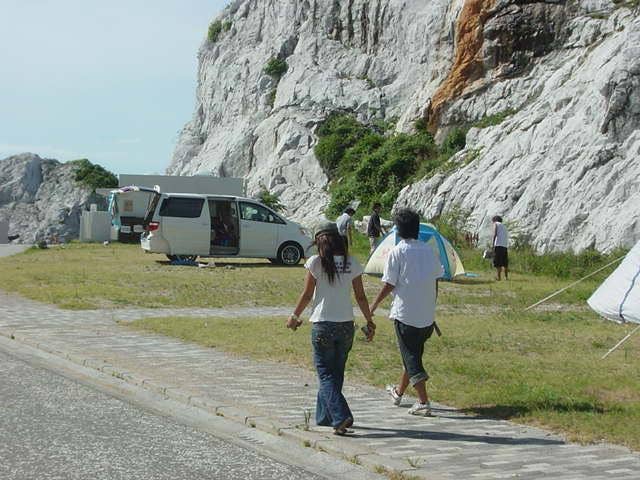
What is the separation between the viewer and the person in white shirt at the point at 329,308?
27.5 ft

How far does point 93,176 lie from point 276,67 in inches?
600

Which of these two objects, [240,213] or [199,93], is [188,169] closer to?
[199,93]

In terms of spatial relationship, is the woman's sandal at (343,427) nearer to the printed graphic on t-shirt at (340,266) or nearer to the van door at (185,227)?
the printed graphic on t-shirt at (340,266)

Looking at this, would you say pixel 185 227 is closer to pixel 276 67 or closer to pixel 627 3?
pixel 627 3

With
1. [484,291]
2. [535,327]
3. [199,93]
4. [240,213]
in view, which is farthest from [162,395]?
[199,93]

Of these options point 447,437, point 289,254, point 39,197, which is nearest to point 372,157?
point 289,254

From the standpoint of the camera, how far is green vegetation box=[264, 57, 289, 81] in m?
57.5

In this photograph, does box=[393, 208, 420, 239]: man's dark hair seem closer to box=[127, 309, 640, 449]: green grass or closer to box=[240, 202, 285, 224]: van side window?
box=[127, 309, 640, 449]: green grass

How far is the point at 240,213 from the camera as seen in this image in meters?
29.0

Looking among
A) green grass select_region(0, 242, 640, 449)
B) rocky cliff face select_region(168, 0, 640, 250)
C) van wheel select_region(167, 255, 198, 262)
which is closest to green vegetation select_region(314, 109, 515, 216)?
rocky cliff face select_region(168, 0, 640, 250)

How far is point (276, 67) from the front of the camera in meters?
57.8

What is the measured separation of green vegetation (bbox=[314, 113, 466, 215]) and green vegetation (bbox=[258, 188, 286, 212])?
8.14ft

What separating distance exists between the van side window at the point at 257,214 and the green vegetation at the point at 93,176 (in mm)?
37317

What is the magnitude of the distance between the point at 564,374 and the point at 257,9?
55.3 metres
